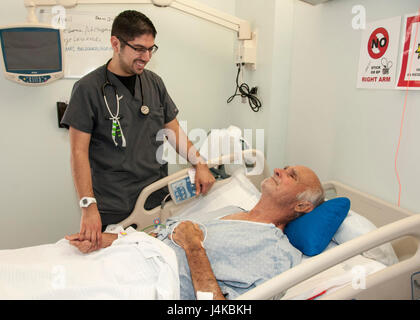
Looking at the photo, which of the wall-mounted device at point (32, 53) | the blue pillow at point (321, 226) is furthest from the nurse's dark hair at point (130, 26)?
the blue pillow at point (321, 226)

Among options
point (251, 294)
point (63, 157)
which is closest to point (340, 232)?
point (251, 294)

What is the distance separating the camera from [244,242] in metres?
1.27

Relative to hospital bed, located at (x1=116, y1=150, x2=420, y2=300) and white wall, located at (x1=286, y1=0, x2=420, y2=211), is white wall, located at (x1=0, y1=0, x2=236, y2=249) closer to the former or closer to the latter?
white wall, located at (x1=286, y1=0, x2=420, y2=211)

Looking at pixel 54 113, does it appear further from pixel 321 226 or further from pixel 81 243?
pixel 321 226

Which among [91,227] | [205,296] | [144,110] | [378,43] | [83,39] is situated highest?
[83,39]

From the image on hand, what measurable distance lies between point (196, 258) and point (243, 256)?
0.18 metres

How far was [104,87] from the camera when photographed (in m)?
1.56

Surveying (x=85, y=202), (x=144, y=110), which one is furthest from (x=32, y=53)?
(x=85, y=202)

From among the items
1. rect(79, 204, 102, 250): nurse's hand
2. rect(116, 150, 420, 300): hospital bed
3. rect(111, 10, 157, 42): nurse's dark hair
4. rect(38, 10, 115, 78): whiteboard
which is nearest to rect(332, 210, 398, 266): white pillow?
rect(116, 150, 420, 300): hospital bed

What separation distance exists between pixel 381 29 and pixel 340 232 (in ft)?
2.77

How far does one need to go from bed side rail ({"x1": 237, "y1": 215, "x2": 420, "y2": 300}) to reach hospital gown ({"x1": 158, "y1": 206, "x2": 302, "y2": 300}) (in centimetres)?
31

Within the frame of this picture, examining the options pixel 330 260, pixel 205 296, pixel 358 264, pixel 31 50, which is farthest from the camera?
pixel 31 50

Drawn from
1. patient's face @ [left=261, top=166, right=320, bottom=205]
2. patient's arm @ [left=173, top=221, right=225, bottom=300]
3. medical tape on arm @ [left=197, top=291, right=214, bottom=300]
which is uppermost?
patient's face @ [left=261, top=166, right=320, bottom=205]

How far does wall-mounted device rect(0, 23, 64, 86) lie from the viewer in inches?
79.7
